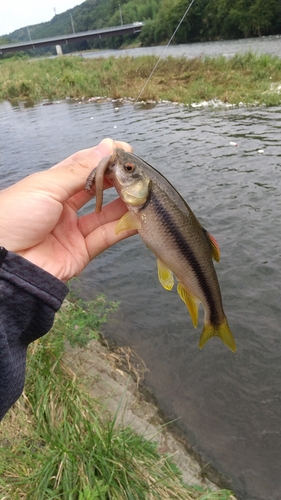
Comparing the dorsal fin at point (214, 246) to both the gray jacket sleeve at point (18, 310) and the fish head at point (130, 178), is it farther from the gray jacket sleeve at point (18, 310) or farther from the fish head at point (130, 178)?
the gray jacket sleeve at point (18, 310)

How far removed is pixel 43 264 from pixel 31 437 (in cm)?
162

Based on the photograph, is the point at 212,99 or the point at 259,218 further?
the point at 212,99

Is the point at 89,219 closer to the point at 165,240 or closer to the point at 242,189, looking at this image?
the point at 165,240

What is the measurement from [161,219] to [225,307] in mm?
3980

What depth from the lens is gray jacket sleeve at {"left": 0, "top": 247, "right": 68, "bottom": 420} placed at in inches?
76.3

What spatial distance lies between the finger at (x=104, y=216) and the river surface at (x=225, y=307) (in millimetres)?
2618

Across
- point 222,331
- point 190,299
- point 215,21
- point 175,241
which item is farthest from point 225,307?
point 215,21

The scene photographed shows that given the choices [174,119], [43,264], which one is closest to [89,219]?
[43,264]

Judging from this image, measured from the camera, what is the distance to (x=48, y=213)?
2.51 m

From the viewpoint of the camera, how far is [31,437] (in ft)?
10.4

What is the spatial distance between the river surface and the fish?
2.31 meters

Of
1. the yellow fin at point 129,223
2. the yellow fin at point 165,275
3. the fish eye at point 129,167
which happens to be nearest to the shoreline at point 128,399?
the yellow fin at point 165,275

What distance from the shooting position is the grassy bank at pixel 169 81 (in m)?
20.9

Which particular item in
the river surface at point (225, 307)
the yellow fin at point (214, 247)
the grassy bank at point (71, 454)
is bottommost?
the river surface at point (225, 307)
